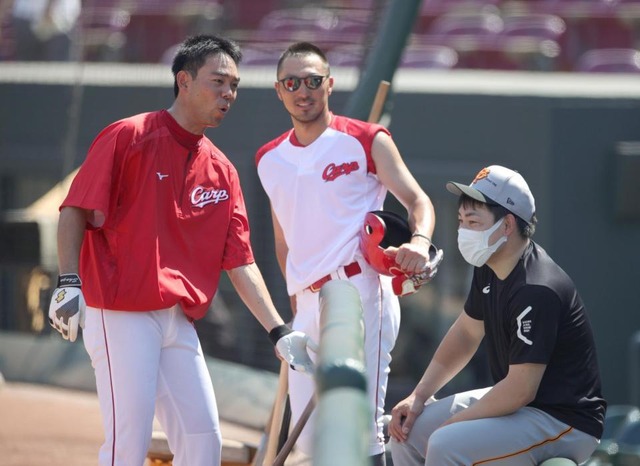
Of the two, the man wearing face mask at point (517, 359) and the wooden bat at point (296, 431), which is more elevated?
the man wearing face mask at point (517, 359)

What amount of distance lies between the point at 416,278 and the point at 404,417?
54cm

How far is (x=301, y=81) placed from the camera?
4289mm

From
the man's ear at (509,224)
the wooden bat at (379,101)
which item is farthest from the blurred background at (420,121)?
the man's ear at (509,224)

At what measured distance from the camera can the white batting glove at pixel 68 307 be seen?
3535 millimetres

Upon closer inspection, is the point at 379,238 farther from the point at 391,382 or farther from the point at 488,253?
the point at 391,382

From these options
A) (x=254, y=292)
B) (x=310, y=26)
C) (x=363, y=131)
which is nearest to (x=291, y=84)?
(x=363, y=131)

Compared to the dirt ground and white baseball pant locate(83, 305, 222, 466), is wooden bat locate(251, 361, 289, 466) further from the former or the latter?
the dirt ground

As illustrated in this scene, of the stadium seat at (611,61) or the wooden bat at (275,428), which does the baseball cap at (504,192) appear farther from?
the stadium seat at (611,61)

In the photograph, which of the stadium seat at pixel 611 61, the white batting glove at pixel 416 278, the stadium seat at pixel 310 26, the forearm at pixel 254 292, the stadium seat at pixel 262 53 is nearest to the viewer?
the forearm at pixel 254 292

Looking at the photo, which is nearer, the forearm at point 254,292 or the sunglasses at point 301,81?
the forearm at point 254,292

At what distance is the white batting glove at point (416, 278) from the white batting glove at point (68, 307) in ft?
3.89

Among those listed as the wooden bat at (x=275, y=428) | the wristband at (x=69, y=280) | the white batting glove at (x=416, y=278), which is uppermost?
the white batting glove at (x=416, y=278)

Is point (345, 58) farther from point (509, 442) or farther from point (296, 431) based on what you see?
point (509, 442)

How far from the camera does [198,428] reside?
3809 mm
